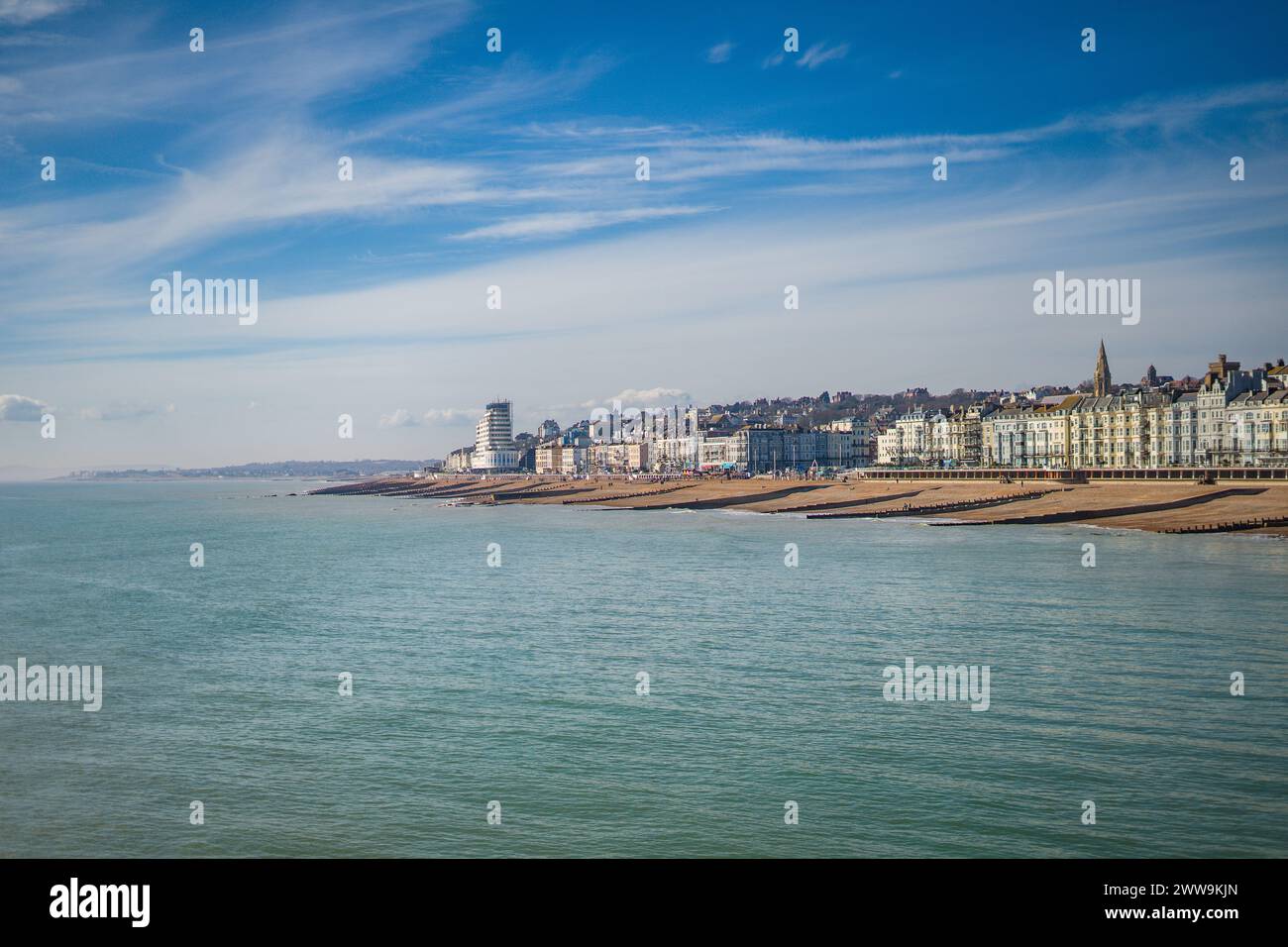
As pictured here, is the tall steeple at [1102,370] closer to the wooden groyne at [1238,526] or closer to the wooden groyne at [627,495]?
the wooden groyne at [627,495]

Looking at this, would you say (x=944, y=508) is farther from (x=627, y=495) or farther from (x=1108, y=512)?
(x=627, y=495)

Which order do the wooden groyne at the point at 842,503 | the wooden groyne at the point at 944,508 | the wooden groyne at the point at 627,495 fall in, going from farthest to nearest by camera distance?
the wooden groyne at the point at 627,495 → the wooden groyne at the point at 842,503 → the wooden groyne at the point at 944,508

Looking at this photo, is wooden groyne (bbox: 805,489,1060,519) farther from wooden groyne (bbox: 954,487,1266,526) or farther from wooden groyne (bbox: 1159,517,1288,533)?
wooden groyne (bbox: 1159,517,1288,533)

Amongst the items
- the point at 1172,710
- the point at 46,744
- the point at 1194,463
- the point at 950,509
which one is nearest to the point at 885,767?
the point at 1172,710

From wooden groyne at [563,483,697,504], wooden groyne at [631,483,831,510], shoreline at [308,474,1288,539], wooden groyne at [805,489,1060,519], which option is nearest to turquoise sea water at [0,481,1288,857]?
shoreline at [308,474,1288,539]

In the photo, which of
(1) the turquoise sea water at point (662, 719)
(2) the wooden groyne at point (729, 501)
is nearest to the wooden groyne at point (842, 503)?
(2) the wooden groyne at point (729, 501)

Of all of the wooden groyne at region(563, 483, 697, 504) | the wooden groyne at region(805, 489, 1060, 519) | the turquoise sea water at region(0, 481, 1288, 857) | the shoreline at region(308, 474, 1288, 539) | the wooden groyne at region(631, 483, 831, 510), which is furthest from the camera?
the wooden groyne at region(563, 483, 697, 504)
